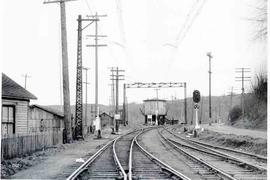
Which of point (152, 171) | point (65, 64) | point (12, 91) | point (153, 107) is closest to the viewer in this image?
point (152, 171)

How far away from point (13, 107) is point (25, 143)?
16.1ft

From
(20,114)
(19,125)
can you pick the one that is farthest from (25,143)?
(20,114)

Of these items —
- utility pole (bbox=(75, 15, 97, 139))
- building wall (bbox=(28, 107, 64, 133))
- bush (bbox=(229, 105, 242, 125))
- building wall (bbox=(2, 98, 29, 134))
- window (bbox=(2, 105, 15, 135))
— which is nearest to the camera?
window (bbox=(2, 105, 15, 135))

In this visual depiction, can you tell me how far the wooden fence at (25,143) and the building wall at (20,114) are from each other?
1.52 meters

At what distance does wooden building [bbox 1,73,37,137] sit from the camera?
2145 cm

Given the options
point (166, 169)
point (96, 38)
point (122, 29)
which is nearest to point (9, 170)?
point (166, 169)

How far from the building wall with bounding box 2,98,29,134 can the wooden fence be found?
1.52m

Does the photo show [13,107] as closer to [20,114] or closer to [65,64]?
[20,114]

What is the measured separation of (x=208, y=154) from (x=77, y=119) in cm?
1425

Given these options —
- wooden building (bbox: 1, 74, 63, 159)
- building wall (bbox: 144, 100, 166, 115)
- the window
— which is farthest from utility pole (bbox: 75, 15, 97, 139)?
building wall (bbox: 144, 100, 166, 115)

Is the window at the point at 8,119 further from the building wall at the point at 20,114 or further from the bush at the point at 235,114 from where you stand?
the bush at the point at 235,114

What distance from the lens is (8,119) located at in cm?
2181

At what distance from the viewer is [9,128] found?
21812mm

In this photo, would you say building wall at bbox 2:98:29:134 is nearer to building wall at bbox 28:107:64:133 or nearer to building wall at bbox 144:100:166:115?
building wall at bbox 28:107:64:133
